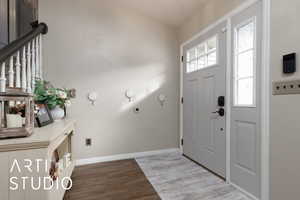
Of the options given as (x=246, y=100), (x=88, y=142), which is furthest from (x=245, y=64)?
(x=88, y=142)

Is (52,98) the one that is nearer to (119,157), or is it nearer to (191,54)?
(119,157)

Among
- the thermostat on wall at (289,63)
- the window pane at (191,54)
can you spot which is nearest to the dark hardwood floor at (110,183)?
the thermostat on wall at (289,63)

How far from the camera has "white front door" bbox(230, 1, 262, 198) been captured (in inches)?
66.0

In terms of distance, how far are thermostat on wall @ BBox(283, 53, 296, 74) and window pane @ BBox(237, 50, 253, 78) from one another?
366mm

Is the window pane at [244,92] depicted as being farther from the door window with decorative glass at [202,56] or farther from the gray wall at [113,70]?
the gray wall at [113,70]

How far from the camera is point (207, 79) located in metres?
2.42

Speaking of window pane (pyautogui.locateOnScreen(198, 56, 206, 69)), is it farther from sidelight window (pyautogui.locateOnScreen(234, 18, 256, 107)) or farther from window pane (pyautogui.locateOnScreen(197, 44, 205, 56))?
sidelight window (pyautogui.locateOnScreen(234, 18, 256, 107))

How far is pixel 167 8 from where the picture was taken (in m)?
2.71

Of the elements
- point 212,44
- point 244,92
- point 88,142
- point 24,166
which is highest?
point 212,44

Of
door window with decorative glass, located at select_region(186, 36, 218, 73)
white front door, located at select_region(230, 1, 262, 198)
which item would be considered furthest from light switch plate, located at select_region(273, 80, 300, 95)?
door window with decorative glass, located at select_region(186, 36, 218, 73)

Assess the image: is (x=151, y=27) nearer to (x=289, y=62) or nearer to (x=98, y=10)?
(x=98, y=10)

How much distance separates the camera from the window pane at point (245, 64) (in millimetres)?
1774

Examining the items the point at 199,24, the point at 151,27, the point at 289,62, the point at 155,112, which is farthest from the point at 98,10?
the point at 289,62

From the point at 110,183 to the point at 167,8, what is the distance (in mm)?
2837
